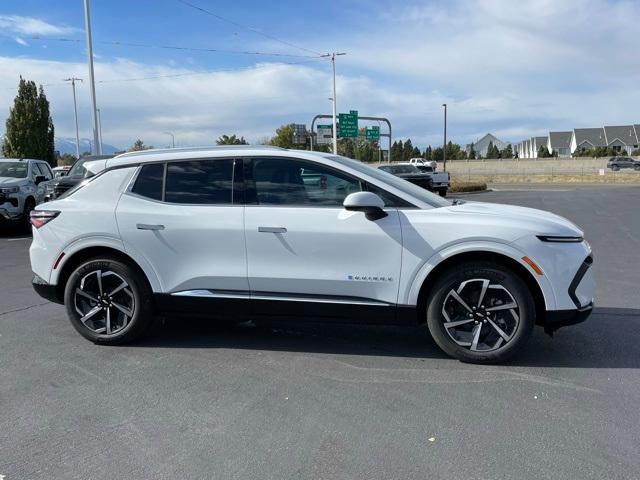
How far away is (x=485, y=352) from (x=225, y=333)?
2.42 metres

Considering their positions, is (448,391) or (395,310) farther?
(395,310)

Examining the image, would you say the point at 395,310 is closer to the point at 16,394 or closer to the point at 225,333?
the point at 225,333

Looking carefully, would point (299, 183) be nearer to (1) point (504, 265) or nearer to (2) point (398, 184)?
(2) point (398, 184)

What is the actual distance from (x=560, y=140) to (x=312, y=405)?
119415mm

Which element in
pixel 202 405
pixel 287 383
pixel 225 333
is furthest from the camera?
pixel 225 333

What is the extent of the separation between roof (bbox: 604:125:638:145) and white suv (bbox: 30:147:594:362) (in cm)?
10666

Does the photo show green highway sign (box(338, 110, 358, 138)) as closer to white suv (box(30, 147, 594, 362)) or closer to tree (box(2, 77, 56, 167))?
tree (box(2, 77, 56, 167))

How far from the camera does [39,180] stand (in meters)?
14.2

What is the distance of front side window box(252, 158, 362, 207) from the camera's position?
14.6 ft

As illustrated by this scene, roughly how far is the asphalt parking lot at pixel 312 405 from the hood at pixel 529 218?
1.07 meters

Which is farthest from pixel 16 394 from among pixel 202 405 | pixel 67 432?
pixel 202 405

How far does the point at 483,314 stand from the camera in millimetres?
4289

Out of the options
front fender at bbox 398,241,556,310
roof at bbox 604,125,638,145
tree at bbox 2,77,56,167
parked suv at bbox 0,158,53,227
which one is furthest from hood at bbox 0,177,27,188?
roof at bbox 604,125,638,145

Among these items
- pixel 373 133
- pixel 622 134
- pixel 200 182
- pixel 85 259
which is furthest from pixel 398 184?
pixel 622 134
